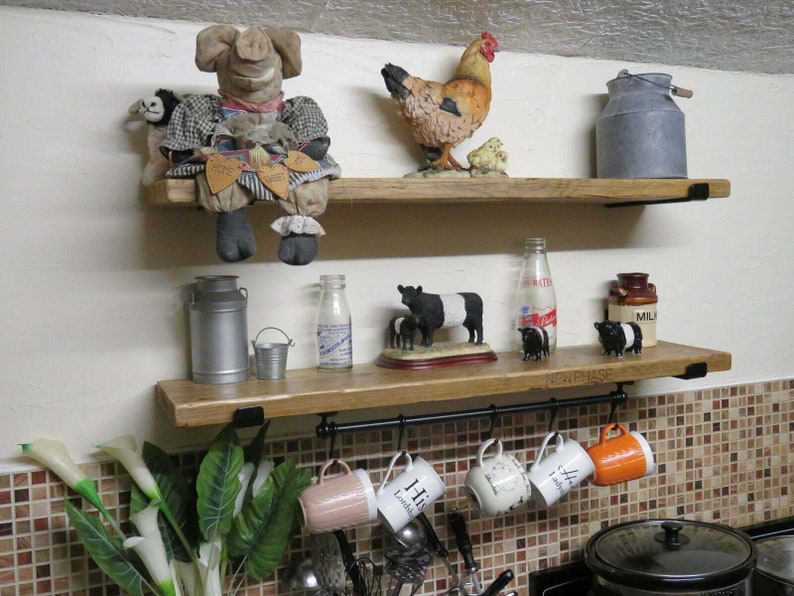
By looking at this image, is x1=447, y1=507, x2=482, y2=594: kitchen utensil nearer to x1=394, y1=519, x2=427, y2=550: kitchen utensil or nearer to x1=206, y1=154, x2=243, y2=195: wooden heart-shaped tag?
x1=394, y1=519, x2=427, y2=550: kitchen utensil

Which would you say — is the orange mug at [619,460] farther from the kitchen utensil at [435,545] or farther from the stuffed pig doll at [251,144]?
the stuffed pig doll at [251,144]

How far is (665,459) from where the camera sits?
1684 mm

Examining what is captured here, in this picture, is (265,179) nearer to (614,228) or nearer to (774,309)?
(614,228)

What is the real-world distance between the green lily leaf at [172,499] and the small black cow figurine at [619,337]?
31.7 inches

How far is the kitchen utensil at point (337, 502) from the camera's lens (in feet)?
4.01

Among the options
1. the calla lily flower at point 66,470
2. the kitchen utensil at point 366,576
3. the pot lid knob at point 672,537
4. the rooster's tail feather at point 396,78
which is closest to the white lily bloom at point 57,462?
the calla lily flower at point 66,470

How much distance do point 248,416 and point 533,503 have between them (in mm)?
720

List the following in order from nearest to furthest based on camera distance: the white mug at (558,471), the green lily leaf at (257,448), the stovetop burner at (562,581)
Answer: the green lily leaf at (257,448), the white mug at (558,471), the stovetop burner at (562,581)

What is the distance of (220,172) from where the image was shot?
106 cm

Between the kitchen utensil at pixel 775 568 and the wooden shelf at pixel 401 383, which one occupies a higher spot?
the wooden shelf at pixel 401 383

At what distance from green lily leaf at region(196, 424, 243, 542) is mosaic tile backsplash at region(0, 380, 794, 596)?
0.35 feet

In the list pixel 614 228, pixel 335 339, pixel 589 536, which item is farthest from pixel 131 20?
pixel 589 536

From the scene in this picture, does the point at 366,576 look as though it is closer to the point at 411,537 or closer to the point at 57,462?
the point at 411,537

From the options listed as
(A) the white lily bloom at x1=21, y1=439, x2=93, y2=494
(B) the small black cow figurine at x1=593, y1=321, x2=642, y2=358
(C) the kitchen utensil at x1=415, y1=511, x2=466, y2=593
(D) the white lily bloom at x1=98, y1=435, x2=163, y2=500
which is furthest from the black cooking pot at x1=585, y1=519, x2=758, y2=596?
(A) the white lily bloom at x1=21, y1=439, x2=93, y2=494
